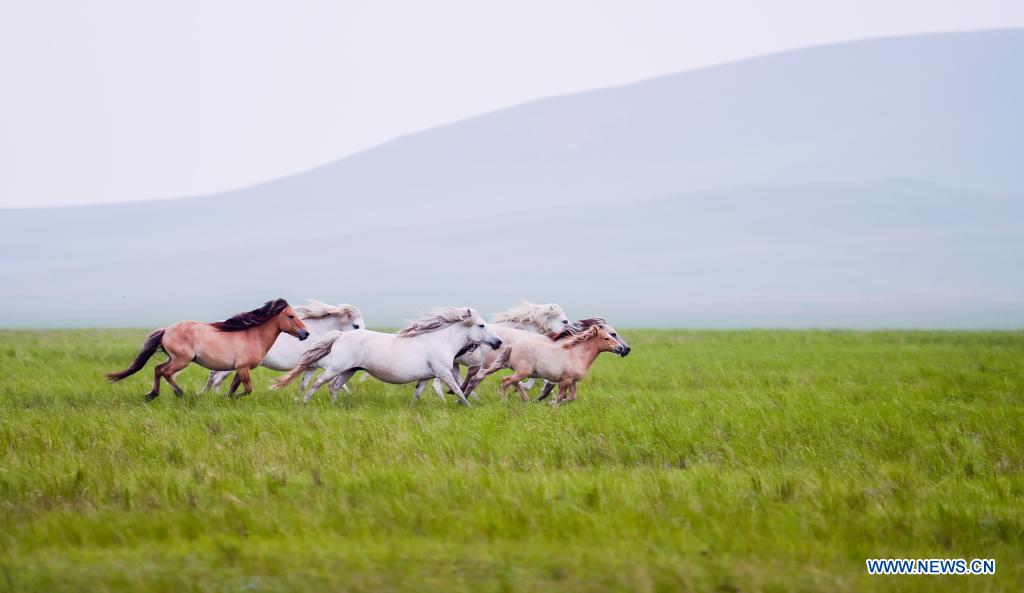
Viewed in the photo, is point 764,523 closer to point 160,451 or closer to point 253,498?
point 253,498

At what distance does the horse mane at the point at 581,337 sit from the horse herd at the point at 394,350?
0.6 inches

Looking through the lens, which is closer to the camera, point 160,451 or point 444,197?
point 160,451

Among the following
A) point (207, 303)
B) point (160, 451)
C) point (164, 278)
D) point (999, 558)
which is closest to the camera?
point (999, 558)

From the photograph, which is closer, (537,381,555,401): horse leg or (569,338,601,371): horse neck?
(569,338,601,371): horse neck

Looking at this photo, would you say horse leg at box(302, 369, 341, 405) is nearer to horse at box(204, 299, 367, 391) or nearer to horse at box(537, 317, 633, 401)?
horse at box(204, 299, 367, 391)

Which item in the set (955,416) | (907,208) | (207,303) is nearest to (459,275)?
(207,303)

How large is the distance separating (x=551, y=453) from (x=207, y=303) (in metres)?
143

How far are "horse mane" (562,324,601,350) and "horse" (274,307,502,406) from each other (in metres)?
1.03

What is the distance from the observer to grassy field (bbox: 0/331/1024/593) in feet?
20.8

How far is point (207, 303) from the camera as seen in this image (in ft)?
481

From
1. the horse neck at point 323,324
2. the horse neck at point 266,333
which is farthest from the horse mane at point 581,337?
the horse neck at point 266,333

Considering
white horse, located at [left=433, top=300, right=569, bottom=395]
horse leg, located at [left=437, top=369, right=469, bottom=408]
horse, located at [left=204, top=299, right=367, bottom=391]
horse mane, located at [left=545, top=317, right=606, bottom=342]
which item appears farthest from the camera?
white horse, located at [left=433, top=300, right=569, bottom=395]

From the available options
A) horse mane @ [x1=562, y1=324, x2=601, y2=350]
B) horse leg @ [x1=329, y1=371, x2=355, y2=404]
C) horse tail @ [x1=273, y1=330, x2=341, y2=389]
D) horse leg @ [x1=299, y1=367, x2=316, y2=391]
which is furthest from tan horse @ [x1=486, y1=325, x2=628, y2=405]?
horse leg @ [x1=299, y1=367, x2=316, y2=391]

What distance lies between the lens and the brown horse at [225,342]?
14375 mm
